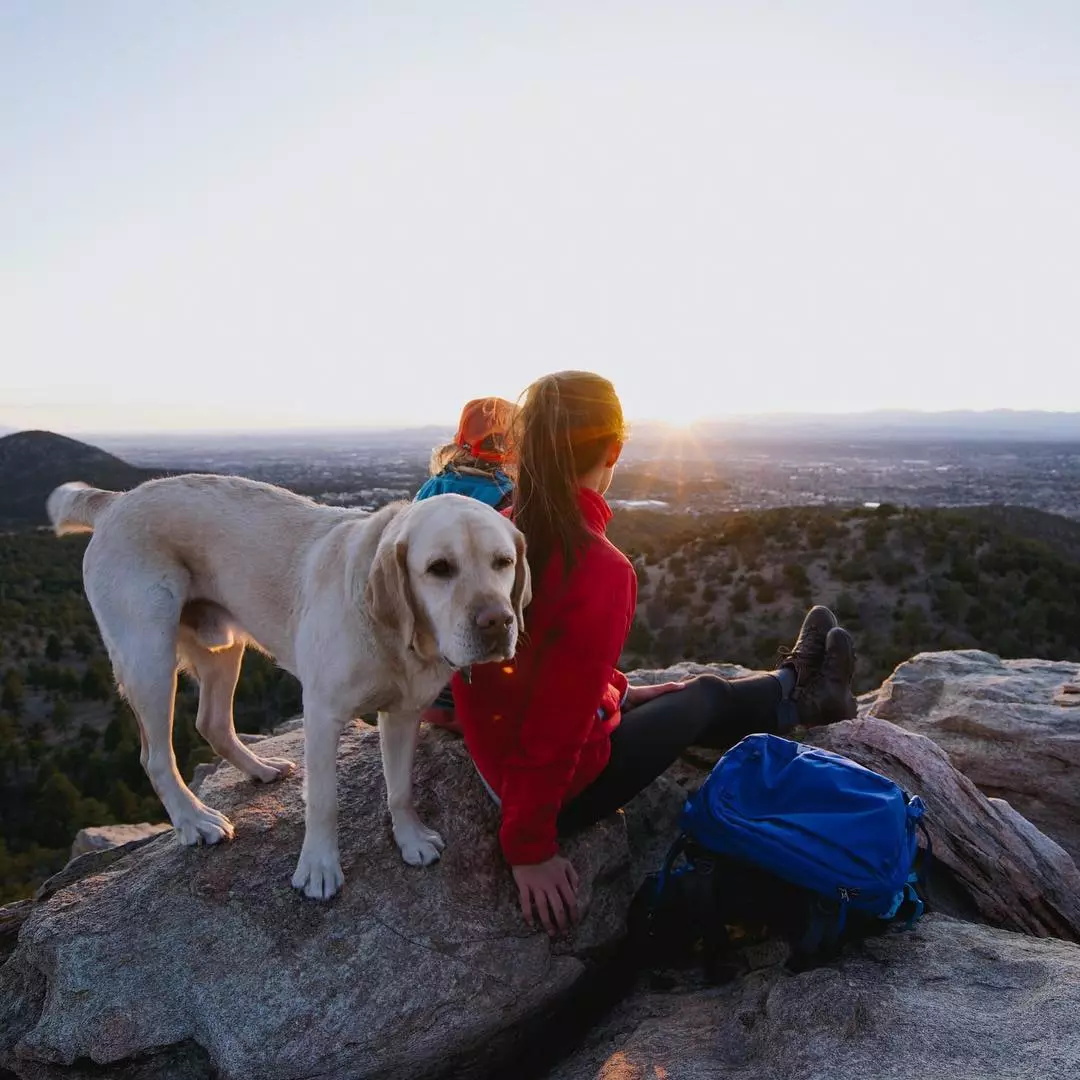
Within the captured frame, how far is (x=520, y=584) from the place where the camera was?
110 inches

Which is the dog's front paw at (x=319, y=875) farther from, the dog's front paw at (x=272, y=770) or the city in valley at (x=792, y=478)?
the city in valley at (x=792, y=478)

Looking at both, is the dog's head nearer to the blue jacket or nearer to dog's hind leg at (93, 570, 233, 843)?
the blue jacket

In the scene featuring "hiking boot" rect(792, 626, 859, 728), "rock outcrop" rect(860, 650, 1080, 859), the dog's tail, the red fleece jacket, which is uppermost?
the dog's tail

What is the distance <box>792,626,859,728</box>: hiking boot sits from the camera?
4.49m

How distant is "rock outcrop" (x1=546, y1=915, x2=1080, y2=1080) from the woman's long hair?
5.52 feet

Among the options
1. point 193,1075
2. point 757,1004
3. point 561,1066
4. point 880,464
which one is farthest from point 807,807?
point 880,464

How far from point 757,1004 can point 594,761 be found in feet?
3.39

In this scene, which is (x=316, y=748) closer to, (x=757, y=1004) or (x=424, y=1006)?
(x=424, y=1006)

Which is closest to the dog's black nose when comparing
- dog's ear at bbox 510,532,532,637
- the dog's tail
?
dog's ear at bbox 510,532,532,637

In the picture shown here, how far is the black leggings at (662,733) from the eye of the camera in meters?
3.35

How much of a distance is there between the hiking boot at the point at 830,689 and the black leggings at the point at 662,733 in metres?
0.38

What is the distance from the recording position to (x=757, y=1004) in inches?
107

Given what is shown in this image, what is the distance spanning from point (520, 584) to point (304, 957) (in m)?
1.64

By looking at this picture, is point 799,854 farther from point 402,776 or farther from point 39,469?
point 39,469
